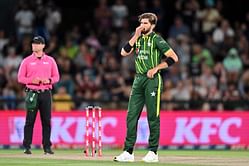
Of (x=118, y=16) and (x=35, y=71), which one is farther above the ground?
(x=118, y=16)

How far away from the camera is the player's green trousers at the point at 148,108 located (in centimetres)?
1620

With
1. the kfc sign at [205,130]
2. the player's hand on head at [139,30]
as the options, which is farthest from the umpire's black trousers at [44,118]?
the kfc sign at [205,130]

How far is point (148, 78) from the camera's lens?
639 inches

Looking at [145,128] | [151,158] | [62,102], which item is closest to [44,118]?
[151,158]

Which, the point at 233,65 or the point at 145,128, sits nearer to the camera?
the point at 145,128

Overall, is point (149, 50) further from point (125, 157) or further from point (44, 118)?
point (44, 118)

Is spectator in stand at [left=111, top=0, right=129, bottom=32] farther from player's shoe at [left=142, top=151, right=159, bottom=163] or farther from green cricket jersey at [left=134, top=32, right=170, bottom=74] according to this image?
player's shoe at [left=142, top=151, right=159, bottom=163]

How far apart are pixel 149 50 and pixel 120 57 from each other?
1220 centimetres

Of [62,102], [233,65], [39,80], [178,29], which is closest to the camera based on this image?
[39,80]

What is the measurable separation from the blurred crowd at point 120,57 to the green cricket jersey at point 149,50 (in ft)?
28.6

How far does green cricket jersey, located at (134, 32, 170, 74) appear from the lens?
1620 centimetres

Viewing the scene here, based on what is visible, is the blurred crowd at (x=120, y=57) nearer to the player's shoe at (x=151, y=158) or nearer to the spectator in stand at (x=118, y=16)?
the spectator in stand at (x=118, y=16)

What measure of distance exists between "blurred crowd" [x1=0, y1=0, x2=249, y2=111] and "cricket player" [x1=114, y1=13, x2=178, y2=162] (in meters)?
8.66

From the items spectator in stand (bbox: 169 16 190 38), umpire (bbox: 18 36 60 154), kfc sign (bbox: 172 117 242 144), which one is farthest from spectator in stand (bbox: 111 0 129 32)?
umpire (bbox: 18 36 60 154)
